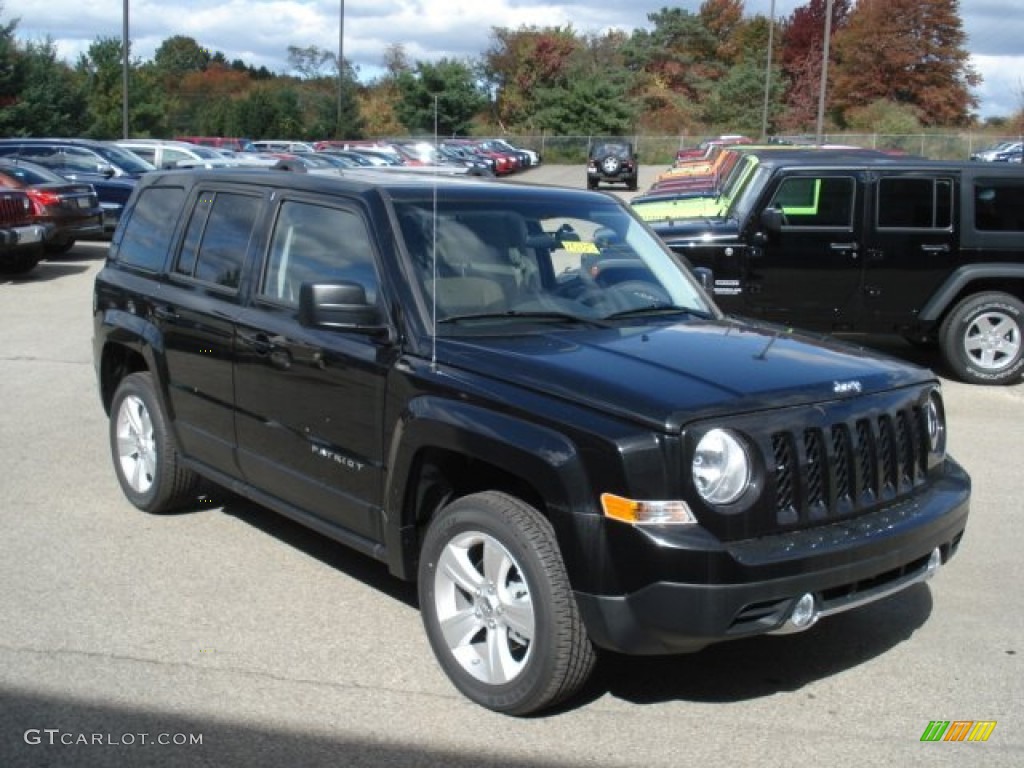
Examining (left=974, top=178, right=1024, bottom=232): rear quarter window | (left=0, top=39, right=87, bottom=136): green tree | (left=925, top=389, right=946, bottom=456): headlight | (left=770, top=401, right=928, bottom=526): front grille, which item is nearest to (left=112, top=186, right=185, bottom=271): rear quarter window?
(left=770, top=401, right=928, bottom=526): front grille

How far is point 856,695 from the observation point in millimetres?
4406

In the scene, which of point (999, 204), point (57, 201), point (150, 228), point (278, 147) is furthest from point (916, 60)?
point (150, 228)

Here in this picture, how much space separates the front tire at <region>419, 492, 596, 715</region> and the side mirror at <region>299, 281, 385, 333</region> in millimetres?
815

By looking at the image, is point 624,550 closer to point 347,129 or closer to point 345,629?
point 345,629

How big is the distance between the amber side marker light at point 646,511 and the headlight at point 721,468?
9 centimetres

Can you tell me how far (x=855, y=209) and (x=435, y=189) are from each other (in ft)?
21.2

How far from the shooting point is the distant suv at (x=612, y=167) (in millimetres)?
42812

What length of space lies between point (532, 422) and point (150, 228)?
3.39 m

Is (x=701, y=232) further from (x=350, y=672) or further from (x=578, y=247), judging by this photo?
(x=350, y=672)

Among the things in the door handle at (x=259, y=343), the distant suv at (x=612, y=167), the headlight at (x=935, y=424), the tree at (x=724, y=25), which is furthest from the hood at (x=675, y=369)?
the tree at (x=724, y=25)

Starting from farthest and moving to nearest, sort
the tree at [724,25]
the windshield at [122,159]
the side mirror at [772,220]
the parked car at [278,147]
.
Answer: the tree at [724,25]
the parked car at [278,147]
the windshield at [122,159]
the side mirror at [772,220]

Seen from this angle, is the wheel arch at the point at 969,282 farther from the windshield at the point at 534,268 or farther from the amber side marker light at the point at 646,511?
the amber side marker light at the point at 646,511

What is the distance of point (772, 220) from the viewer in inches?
408

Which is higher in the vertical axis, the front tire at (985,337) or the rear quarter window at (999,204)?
the rear quarter window at (999,204)
